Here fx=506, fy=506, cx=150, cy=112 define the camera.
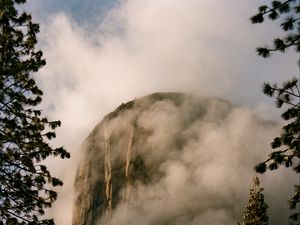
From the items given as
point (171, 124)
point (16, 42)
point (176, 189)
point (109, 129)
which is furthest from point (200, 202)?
point (16, 42)

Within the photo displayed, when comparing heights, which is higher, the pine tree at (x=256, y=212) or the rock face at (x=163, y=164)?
the rock face at (x=163, y=164)

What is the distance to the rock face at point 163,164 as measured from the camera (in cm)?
13588

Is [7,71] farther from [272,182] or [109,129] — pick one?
[272,182]

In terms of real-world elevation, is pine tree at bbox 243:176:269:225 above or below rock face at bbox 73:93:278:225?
below

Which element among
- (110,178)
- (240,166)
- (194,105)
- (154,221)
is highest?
(194,105)

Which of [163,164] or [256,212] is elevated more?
[163,164]

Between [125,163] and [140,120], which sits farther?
[140,120]

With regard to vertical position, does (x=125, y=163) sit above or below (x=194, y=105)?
below

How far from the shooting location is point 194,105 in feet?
538

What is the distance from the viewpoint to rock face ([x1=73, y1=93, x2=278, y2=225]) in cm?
13588

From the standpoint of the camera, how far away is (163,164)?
476 ft

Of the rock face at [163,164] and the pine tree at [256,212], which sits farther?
the rock face at [163,164]

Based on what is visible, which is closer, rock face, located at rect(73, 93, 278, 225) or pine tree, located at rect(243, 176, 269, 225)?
pine tree, located at rect(243, 176, 269, 225)

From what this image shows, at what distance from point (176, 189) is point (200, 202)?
8.23 metres
